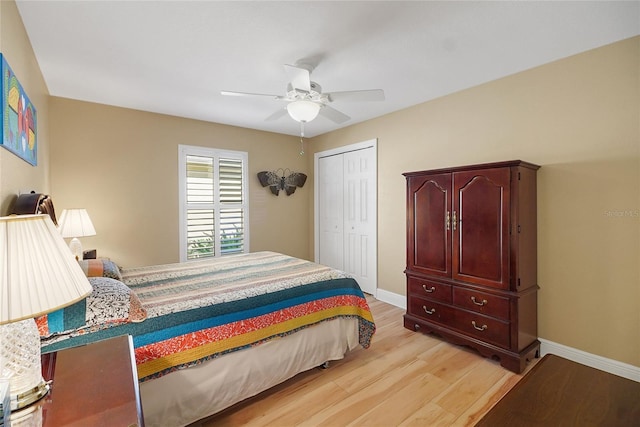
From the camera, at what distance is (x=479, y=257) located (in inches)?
101

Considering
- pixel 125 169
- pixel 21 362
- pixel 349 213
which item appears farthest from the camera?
pixel 349 213

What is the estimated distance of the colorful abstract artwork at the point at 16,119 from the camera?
149 centimetres

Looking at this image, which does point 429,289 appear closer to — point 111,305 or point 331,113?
point 331,113

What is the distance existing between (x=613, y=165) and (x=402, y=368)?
224cm

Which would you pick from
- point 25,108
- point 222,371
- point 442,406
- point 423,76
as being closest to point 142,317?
point 222,371

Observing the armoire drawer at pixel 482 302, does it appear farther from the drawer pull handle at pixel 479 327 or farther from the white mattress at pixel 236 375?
the white mattress at pixel 236 375

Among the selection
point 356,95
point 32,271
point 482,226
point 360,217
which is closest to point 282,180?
point 360,217

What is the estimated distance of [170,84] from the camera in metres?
2.88

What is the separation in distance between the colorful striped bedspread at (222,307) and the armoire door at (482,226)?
1017mm

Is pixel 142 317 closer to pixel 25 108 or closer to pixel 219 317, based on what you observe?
pixel 219 317

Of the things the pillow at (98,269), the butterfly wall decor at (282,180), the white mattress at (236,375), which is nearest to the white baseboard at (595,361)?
the white mattress at (236,375)

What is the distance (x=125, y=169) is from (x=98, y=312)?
2.66 m

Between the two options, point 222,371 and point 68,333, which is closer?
point 68,333

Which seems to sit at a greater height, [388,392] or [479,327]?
[479,327]
